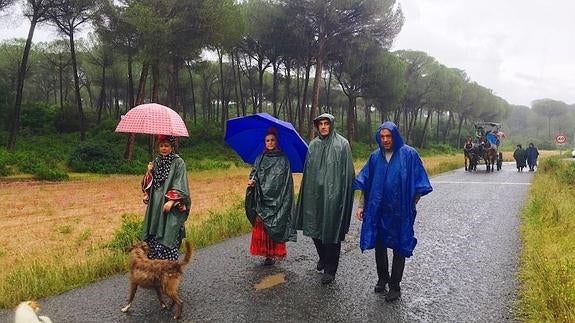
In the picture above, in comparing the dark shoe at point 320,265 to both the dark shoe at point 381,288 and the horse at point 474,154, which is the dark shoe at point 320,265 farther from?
the horse at point 474,154

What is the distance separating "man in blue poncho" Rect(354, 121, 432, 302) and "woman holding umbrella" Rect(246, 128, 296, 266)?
1.08 meters

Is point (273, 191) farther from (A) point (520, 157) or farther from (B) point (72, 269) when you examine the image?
(A) point (520, 157)

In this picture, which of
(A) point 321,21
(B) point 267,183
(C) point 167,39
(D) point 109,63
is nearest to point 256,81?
(D) point 109,63

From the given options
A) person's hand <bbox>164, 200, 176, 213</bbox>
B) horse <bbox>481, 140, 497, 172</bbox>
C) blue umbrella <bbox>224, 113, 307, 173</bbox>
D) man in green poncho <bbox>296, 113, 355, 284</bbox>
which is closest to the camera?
person's hand <bbox>164, 200, 176, 213</bbox>

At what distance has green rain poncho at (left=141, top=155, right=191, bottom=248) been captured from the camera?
446 centimetres

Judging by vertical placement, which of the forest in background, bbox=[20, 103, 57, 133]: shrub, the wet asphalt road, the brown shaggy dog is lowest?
the wet asphalt road

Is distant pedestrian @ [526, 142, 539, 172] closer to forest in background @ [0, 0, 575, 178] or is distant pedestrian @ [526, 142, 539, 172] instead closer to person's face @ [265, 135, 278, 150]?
forest in background @ [0, 0, 575, 178]

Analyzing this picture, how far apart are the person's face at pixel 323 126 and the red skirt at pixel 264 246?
4.53 feet

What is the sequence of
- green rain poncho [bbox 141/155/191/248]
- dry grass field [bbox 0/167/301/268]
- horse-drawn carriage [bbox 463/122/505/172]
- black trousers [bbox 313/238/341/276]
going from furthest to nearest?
horse-drawn carriage [bbox 463/122/505/172] < dry grass field [bbox 0/167/301/268] < black trousers [bbox 313/238/341/276] < green rain poncho [bbox 141/155/191/248]

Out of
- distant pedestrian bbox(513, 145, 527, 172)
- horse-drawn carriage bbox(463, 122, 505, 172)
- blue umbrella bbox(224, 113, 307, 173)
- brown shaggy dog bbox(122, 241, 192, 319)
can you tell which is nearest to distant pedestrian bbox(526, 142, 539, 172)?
distant pedestrian bbox(513, 145, 527, 172)

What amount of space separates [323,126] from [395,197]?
3.40 feet

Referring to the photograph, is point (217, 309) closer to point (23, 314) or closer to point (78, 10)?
point (23, 314)

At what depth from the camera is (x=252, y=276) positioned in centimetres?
529

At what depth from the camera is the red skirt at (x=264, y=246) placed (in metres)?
5.57
